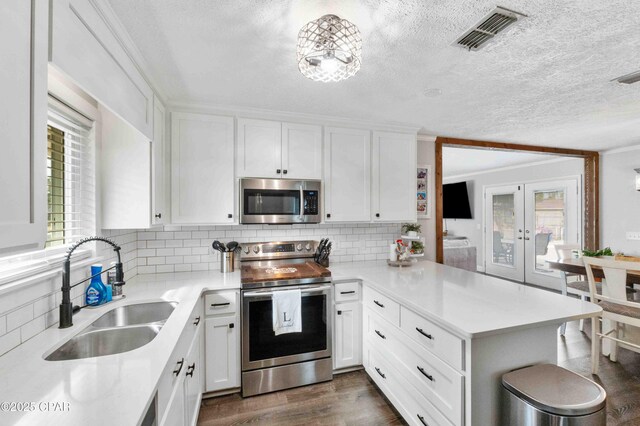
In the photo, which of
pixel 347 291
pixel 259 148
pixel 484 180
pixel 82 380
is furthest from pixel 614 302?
pixel 484 180

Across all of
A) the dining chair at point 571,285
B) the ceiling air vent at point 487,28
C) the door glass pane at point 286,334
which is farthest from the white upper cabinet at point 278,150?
the dining chair at point 571,285

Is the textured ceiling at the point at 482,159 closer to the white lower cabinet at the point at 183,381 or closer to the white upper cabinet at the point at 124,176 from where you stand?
the white upper cabinet at the point at 124,176

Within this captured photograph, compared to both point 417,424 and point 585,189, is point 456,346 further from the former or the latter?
point 585,189

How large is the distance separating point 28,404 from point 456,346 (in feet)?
5.47

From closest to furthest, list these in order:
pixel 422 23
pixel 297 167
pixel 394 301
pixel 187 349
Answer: pixel 422 23, pixel 187 349, pixel 394 301, pixel 297 167

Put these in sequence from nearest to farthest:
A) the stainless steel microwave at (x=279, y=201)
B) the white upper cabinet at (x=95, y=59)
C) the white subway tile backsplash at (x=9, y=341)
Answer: the white upper cabinet at (x=95, y=59)
the white subway tile backsplash at (x=9, y=341)
the stainless steel microwave at (x=279, y=201)

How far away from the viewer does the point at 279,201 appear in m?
2.66

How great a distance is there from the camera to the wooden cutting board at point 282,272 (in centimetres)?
231

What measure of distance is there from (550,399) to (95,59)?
7.94ft

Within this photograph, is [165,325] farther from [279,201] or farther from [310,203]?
[310,203]

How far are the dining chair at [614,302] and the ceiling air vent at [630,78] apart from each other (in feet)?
4.50

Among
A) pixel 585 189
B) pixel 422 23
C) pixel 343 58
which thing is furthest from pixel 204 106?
pixel 585 189

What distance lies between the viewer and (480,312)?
161 cm

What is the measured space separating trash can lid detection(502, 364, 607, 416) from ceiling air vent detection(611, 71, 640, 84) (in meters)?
1.93
